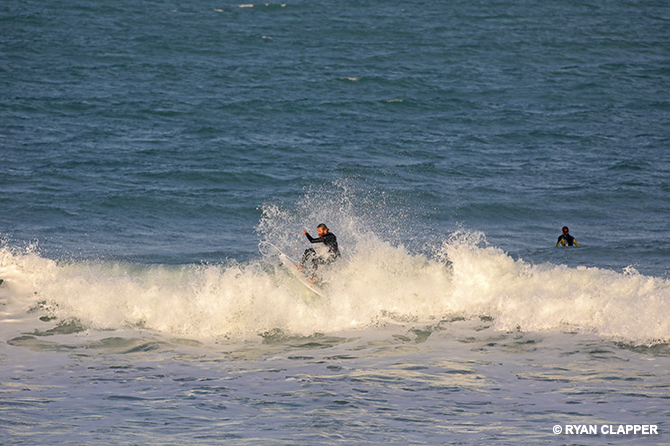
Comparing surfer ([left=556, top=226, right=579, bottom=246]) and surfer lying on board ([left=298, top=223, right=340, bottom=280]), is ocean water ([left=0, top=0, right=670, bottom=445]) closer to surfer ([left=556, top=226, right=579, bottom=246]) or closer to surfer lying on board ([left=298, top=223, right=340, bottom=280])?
surfer lying on board ([left=298, top=223, right=340, bottom=280])

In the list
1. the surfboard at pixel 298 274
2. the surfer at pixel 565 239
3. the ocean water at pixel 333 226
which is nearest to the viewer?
the ocean water at pixel 333 226

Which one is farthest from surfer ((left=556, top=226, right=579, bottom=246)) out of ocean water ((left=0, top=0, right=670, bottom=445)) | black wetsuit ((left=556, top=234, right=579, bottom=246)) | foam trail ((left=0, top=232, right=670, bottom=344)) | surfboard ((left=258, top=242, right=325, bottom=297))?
surfboard ((left=258, top=242, right=325, bottom=297))

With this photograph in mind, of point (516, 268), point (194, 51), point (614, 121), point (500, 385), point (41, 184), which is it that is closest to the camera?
point (500, 385)

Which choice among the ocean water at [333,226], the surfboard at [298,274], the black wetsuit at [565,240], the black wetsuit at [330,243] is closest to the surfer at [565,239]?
the black wetsuit at [565,240]

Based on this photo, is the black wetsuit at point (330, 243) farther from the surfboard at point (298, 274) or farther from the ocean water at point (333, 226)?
the surfboard at point (298, 274)

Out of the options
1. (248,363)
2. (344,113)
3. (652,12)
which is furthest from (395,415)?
(652,12)

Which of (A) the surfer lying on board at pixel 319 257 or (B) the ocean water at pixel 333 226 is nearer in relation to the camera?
(B) the ocean water at pixel 333 226

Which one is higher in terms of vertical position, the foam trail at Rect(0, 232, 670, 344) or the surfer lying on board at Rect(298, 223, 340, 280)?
the surfer lying on board at Rect(298, 223, 340, 280)

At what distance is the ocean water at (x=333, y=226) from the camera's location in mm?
9141

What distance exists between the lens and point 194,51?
35031 mm

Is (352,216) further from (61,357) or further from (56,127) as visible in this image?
(56,127)

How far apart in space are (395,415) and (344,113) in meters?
20.2

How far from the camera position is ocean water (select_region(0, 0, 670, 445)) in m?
9.14

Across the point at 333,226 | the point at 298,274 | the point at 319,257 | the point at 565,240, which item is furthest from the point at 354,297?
A: the point at 565,240
